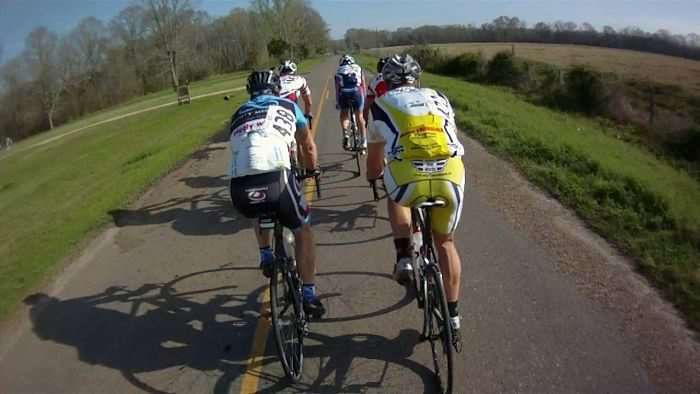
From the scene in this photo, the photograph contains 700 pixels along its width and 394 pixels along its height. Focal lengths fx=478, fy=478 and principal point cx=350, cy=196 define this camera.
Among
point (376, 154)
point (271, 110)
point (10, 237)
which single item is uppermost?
point (271, 110)

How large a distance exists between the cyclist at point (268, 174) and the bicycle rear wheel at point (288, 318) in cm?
13

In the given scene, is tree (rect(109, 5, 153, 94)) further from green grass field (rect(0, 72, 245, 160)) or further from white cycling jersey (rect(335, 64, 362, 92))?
white cycling jersey (rect(335, 64, 362, 92))

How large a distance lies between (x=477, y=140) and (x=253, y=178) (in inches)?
359

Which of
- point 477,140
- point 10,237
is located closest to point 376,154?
point 477,140

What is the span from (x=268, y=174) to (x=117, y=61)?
75.4m

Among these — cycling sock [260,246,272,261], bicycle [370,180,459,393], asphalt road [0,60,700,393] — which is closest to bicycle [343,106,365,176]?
asphalt road [0,60,700,393]

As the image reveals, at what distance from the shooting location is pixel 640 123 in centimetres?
1666

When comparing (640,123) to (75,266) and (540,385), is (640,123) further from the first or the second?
(75,266)

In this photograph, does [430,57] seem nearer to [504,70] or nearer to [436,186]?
[504,70]

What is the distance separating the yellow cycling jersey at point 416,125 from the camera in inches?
132

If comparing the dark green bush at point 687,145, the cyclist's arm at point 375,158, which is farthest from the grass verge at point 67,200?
the dark green bush at point 687,145

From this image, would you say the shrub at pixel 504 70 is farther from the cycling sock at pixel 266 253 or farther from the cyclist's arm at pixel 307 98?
the cycling sock at pixel 266 253

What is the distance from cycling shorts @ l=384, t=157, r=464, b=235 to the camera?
131 inches

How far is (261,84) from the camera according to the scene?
417 cm
